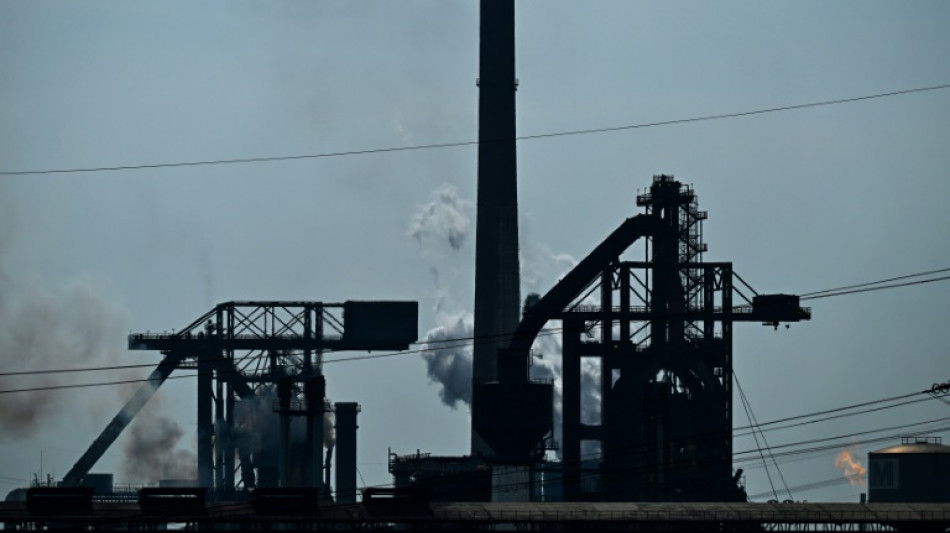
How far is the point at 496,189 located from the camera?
135 meters

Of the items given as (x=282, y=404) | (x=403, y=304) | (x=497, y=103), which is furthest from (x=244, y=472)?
(x=282, y=404)

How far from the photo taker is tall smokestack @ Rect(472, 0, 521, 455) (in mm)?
133625

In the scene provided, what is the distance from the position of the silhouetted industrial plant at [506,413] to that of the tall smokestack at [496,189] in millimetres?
133

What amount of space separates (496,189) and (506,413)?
91.0 feet

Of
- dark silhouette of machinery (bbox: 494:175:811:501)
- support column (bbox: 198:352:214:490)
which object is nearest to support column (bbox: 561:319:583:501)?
dark silhouette of machinery (bbox: 494:175:811:501)

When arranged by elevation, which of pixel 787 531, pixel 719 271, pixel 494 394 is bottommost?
pixel 787 531

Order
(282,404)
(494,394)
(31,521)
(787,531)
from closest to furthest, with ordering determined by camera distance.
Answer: (31,521) → (787,531) → (282,404) → (494,394)

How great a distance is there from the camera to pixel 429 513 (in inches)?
3017

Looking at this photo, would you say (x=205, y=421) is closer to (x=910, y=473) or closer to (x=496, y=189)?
(x=496, y=189)

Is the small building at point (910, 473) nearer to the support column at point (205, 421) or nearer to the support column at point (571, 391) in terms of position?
the support column at point (571, 391)

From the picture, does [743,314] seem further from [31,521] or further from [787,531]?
[31,521]

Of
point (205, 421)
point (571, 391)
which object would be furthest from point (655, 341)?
point (205, 421)

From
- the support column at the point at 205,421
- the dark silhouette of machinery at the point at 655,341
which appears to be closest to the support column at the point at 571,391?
the dark silhouette of machinery at the point at 655,341

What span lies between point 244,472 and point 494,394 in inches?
1515
